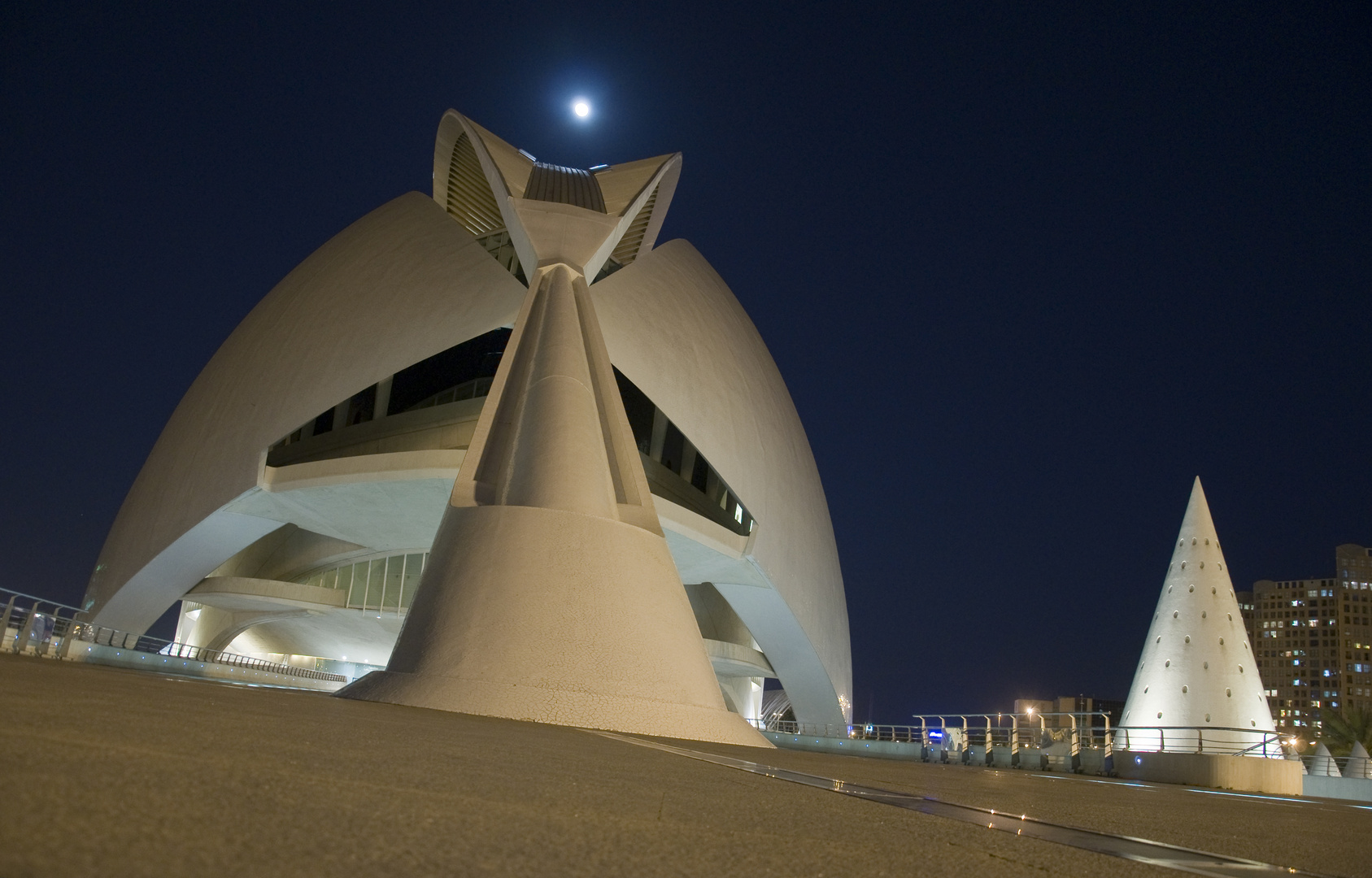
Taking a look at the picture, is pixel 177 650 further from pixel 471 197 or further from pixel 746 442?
pixel 746 442

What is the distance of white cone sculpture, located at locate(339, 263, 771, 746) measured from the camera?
720cm

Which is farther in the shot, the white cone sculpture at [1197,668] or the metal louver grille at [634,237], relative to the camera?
the metal louver grille at [634,237]

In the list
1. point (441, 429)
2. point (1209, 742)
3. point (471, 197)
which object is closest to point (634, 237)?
point (471, 197)

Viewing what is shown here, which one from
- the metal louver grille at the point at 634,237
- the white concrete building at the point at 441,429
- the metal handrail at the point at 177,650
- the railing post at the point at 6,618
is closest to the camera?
the railing post at the point at 6,618

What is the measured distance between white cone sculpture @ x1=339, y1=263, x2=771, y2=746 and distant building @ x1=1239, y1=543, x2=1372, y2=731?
3042 inches

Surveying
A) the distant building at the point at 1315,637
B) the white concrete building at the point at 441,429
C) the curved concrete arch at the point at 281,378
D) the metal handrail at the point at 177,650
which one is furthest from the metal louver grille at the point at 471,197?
the distant building at the point at 1315,637

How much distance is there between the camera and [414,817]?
1.33 meters

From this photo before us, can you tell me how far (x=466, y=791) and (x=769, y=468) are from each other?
18016mm

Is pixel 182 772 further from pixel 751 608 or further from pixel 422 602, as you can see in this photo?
pixel 751 608

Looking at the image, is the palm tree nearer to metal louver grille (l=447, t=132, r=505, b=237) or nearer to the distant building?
metal louver grille (l=447, t=132, r=505, b=237)

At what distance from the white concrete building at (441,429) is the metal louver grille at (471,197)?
0.20ft

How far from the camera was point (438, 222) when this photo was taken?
63.2ft

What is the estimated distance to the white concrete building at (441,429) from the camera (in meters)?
16.1

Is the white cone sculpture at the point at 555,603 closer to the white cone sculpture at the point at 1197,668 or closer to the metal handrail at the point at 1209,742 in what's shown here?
the metal handrail at the point at 1209,742
